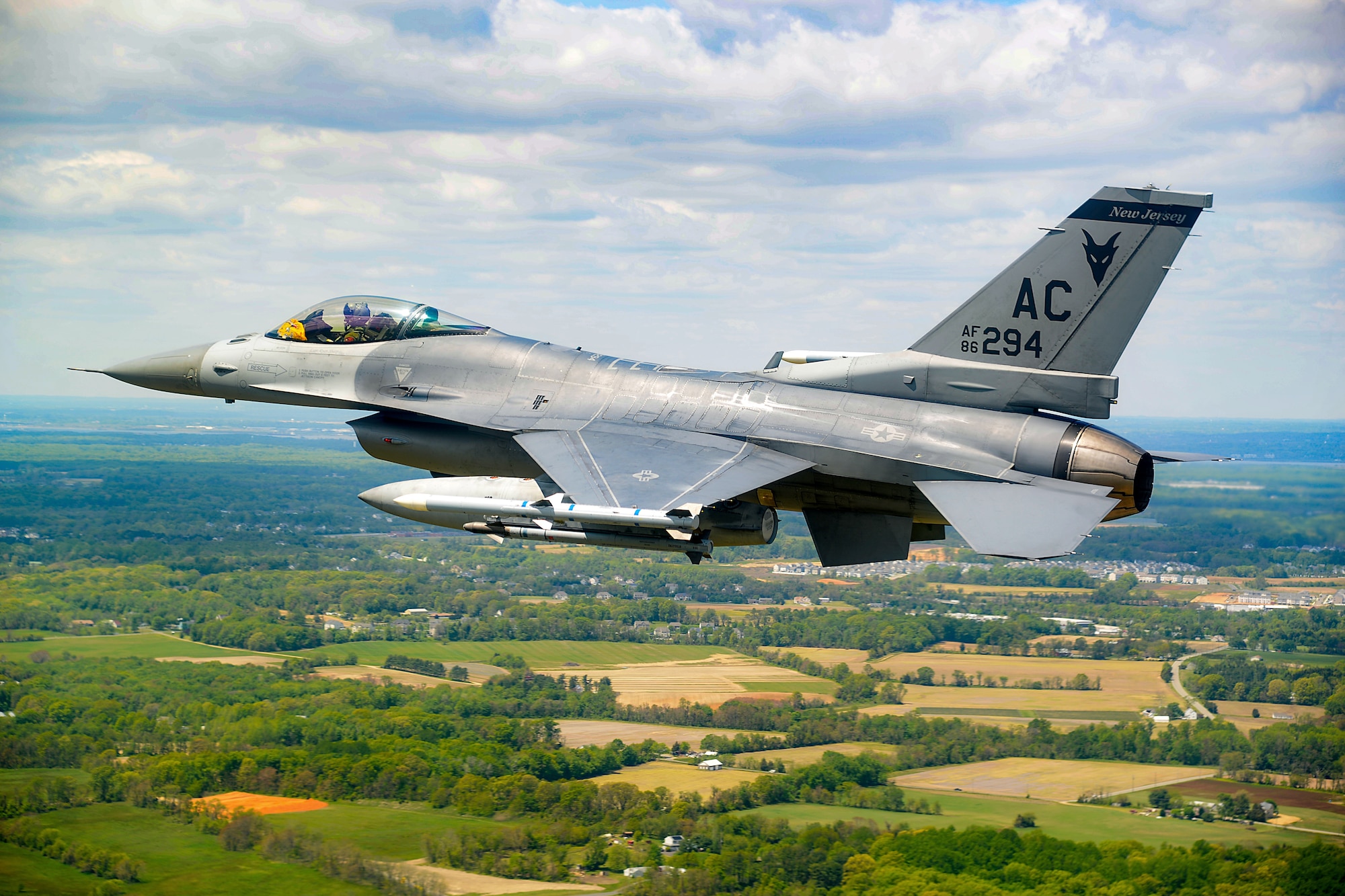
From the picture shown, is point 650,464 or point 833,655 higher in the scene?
point 650,464

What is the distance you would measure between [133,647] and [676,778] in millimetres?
38923

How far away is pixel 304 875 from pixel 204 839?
7.55m

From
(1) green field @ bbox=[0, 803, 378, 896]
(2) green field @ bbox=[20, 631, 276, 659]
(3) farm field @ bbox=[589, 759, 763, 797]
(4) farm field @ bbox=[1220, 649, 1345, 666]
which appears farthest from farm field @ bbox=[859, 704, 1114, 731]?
(2) green field @ bbox=[20, 631, 276, 659]

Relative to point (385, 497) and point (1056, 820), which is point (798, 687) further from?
point (385, 497)

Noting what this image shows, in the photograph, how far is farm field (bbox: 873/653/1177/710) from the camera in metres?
55.1

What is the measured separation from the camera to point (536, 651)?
208 ft

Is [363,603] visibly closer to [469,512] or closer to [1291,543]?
[1291,543]

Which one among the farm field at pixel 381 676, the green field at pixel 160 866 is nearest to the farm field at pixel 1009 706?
the farm field at pixel 381 676

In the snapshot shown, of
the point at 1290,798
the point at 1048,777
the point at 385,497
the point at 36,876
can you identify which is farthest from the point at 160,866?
the point at 1290,798

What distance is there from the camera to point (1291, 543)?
46.9 metres

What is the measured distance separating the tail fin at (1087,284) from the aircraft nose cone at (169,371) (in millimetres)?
12197

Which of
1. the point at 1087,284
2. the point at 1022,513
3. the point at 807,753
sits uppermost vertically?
the point at 1087,284

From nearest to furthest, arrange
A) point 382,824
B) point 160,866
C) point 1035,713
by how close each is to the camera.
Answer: point 160,866 < point 382,824 < point 1035,713

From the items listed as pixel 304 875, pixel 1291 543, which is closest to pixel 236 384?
pixel 304 875
